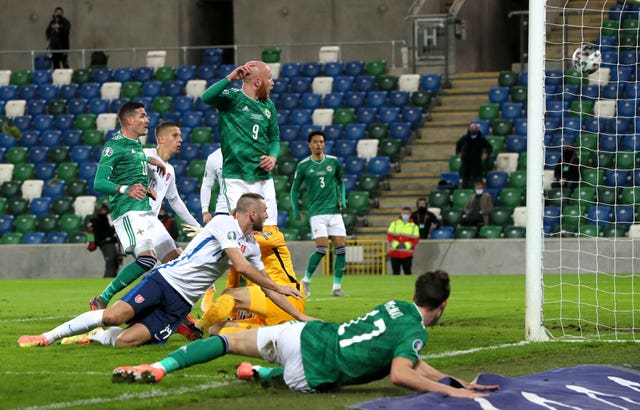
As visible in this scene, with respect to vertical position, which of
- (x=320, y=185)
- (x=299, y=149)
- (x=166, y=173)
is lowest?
(x=320, y=185)

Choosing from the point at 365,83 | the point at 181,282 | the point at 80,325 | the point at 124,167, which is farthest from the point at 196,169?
the point at 181,282

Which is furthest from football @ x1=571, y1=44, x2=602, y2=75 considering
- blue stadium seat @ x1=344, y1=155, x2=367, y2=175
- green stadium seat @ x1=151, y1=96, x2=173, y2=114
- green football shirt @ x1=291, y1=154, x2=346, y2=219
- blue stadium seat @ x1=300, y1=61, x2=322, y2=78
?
green stadium seat @ x1=151, y1=96, x2=173, y2=114

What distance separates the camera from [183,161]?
29250 mm

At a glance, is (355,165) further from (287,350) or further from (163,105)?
(287,350)

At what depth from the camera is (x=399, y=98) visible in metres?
29.6

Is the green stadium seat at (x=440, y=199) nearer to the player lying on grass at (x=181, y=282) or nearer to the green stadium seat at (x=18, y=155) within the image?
the green stadium seat at (x=18, y=155)

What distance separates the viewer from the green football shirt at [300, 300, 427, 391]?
6844mm

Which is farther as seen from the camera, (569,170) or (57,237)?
(57,237)

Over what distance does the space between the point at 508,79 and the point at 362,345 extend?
22747 mm

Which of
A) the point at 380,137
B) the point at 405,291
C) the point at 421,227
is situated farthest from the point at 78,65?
the point at 405,291

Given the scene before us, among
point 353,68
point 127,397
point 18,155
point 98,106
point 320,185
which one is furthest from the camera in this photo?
point 98,106

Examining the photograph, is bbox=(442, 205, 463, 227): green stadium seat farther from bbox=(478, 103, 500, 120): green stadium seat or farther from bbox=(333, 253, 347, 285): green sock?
bbox=(333, 253, 347, 285): green sock

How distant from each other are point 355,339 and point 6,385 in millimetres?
2263

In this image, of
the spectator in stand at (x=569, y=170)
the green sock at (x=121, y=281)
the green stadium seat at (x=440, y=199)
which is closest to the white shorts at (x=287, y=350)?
the green sock at (x=121, y=281)
